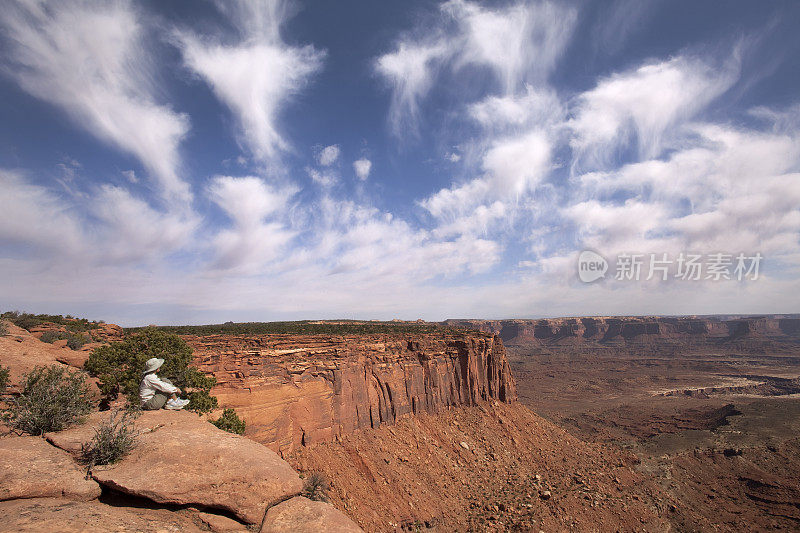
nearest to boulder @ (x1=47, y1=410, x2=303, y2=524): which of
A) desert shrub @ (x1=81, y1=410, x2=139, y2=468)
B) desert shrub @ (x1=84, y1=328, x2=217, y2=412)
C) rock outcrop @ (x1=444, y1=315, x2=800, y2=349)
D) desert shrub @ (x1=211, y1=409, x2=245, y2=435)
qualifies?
desert shrub @ (x1=81, y1=410, x2=139, y2=468)

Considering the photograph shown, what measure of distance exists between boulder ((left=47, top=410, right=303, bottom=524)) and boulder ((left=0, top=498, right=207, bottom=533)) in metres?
0.33

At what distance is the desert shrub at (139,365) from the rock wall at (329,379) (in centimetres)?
453

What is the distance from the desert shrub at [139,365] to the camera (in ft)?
43.3

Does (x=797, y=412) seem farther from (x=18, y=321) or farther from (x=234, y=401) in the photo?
(x=18, y=321)

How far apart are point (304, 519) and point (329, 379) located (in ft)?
58.7

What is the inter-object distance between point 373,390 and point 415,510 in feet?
27.8

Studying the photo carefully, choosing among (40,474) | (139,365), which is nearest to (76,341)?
(139,365)

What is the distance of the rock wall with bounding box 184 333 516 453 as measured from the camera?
2016 centimetres

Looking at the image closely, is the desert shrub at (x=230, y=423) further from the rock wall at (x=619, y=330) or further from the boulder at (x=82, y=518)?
the rock wall at (x=619, y=330)

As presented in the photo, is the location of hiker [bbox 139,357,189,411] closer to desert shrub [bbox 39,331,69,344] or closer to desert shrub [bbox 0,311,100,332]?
desert shrub [bbox 39,331,69,344]

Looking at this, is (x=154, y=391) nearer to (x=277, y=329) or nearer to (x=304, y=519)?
(x=304, y=519)

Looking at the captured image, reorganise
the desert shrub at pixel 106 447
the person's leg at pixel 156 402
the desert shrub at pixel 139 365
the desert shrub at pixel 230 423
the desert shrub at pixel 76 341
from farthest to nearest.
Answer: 1. the desert shrub at pixel 76 341
2. the desert shrub at pixel 230 423
3. the desert shrub at pixel 139 365
4. the person's leg at pixel 156 402
5. the desert shrub at pixel 106 447

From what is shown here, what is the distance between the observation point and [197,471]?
23.0 feet

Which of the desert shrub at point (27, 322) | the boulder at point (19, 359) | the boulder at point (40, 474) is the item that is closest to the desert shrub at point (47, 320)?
the desert shrub at point (27, 322)
